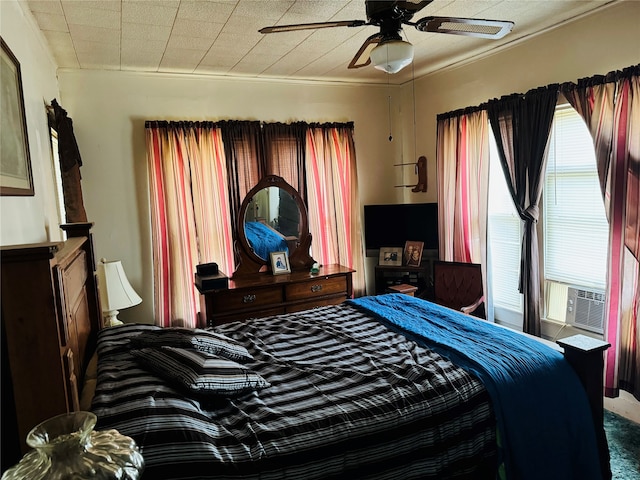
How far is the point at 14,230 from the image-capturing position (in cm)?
166

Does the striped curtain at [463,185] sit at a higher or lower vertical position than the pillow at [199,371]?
higher

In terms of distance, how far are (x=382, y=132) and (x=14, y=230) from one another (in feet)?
11.8

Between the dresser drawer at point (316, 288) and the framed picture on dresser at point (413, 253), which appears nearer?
the dresser drawer at point (316, 288)

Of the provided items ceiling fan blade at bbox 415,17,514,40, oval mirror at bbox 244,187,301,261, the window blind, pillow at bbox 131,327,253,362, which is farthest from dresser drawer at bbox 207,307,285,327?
ceiling fan blade at bbox 415,17,514,40

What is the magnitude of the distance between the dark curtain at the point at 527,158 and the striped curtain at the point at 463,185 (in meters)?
0.23

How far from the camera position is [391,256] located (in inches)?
169

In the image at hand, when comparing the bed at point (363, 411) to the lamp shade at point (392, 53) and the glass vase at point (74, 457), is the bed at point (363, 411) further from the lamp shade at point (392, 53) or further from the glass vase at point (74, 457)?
the lamp shade at point (392, 53)

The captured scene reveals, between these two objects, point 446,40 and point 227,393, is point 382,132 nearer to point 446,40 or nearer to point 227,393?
point 446,40

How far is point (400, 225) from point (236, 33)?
7.69 feet

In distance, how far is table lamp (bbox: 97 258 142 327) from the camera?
9.70 ft

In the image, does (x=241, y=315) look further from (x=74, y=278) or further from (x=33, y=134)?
(x=33, y=134)

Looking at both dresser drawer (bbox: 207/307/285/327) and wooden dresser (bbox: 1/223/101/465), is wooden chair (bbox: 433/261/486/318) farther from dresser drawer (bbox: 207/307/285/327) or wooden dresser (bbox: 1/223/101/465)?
wooden dresser (bbox: 1/223/101/465)

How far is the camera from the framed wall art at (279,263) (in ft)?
12.9

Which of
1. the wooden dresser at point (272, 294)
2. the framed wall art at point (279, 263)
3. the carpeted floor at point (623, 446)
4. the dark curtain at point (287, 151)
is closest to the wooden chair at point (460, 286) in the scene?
the wooden dresser at point (272, 294)
